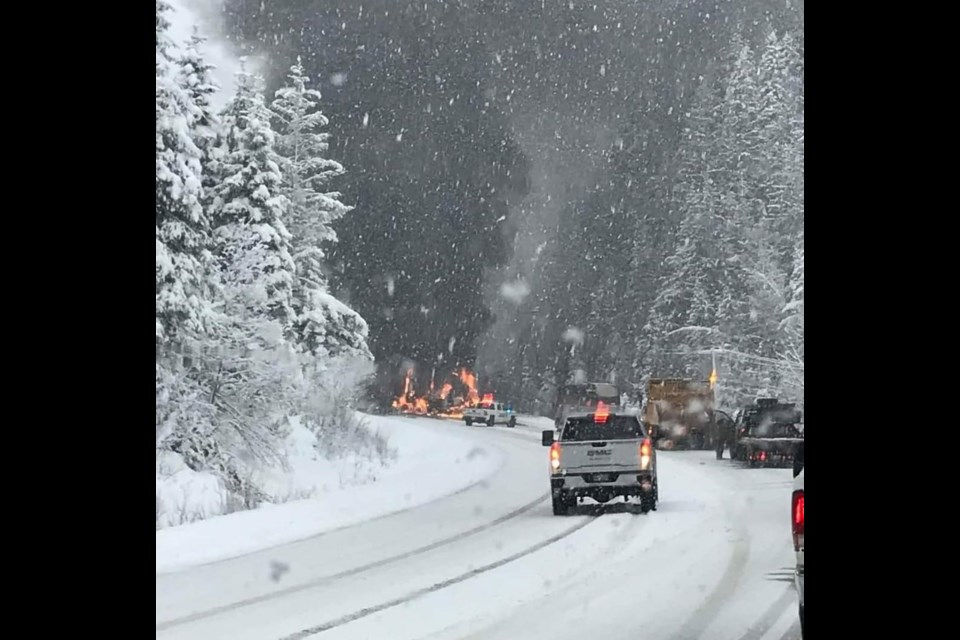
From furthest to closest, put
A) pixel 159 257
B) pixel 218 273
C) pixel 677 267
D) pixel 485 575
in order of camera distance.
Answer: pixel 677 267 < pixel 218 273 < pixel 159 257 < pixel 485 575

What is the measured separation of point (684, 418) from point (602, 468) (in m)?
22.4

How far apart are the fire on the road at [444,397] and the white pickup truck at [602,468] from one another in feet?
268

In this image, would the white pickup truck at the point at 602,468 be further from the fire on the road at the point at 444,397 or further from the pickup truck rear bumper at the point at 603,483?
the fire on the road at the point at 444,397

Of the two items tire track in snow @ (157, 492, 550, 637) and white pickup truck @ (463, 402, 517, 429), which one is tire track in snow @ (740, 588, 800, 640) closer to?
tire track in snow @ (157, 492, 550, 637)

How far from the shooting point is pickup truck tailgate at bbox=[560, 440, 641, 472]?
2089cm

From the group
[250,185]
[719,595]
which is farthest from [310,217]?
[719,595]

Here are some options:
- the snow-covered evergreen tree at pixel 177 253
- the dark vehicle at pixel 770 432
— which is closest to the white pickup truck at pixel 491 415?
the dark vehicle at pixel 770 432

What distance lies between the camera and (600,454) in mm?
21000

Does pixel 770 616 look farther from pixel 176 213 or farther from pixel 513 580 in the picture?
pixel 176 213

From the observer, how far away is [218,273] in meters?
28.3
